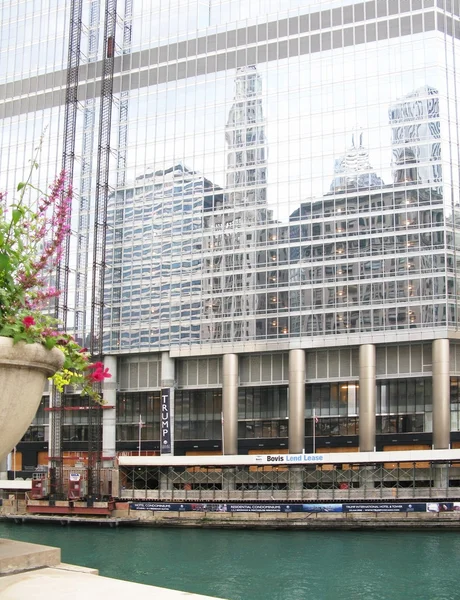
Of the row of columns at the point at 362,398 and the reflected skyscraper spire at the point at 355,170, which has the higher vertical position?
the reflected skyscraper spire at the point at 355,170

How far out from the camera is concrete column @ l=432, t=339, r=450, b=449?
267ft

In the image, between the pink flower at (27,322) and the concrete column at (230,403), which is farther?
the concrete column at (230,403)

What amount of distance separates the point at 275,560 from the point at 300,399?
35.7m

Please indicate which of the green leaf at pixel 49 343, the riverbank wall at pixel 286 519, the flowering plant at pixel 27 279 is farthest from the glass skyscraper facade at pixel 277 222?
the green leaf at pixel 49 343

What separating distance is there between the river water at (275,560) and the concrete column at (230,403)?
62.7ft

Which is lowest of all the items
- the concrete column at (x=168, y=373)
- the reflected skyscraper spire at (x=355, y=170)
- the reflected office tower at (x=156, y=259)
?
the concrete column at (x=168, y=373)

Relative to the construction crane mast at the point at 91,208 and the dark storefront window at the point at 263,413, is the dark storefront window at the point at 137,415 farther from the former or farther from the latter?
the dark storefront window at the point at 263,413

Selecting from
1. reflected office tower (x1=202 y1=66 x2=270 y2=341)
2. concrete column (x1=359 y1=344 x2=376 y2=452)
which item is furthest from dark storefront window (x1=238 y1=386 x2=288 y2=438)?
concrete column (x1=359 y1=344 x2=376 y2=452)

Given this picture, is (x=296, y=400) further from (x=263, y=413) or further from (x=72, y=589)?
(x=72, y=589)

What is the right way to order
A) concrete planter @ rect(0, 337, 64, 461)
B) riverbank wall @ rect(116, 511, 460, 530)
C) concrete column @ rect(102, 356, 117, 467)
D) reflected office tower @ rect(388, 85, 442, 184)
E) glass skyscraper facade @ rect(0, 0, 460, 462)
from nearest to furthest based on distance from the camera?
concrete planter @ rect(0, 337, 64, 461) < riverbank wall @ rect(116, 511, 460, 530) < glass skyscraper facade @ rect(0, 0, 460, 462) < reflected office tower @ rect(388, 85, 442, 184) < concrete column @ rect(102, 356, 117, 467)

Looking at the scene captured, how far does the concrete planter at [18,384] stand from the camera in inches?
255

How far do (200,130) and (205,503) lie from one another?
42.4m

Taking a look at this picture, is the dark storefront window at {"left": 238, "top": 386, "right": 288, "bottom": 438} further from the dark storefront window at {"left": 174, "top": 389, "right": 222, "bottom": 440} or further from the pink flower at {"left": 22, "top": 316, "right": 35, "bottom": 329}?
the pink flower at {"left": 22, "top": 316, "right": 35, "bottom": 329}

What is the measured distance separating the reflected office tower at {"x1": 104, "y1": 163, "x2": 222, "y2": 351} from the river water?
1085 inches
